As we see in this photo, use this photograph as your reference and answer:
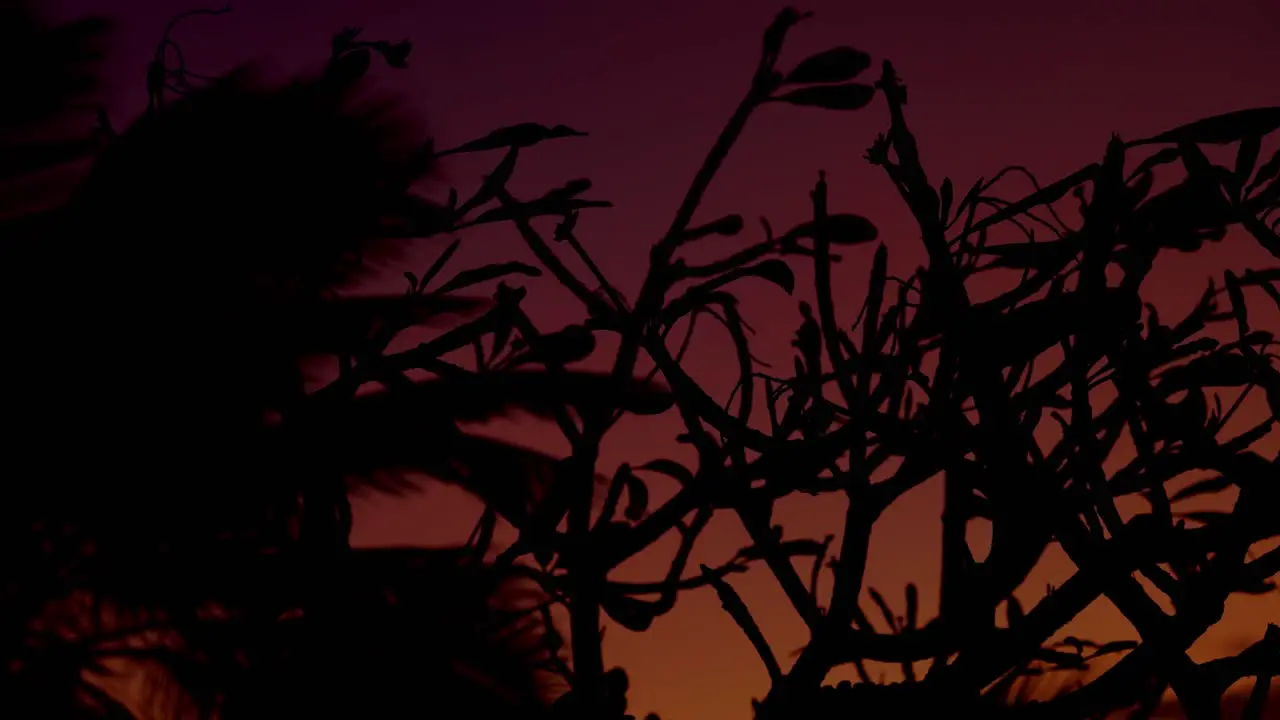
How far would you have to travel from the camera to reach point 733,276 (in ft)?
6.40

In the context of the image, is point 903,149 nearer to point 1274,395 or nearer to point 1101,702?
point 1274,395

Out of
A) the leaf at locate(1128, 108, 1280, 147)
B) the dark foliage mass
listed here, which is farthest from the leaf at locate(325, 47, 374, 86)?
the leaf at locate(1128, 108, 1280, 147)

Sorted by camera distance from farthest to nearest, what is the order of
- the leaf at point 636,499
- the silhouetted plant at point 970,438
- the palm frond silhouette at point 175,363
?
the palm frond silhouette at point 175,363 → the leaf at point 636,499 → the silhouetted plant at point 970,438

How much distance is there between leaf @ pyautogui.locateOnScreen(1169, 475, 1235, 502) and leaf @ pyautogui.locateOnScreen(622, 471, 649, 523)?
2.99 ft

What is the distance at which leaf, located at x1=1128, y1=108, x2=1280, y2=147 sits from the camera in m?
1.72

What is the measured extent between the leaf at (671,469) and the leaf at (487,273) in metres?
0.39

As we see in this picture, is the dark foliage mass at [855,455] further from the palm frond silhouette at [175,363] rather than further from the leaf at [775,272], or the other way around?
the palm frond silhouette at [175,363]

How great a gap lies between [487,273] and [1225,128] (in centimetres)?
114

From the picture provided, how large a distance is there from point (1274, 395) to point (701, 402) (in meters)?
0.87

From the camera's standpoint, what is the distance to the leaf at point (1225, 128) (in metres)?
1.72

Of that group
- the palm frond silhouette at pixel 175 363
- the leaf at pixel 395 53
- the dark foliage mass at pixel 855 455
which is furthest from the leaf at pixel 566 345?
the palm frond silhouette at pixel 175 363

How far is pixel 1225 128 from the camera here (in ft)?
5.75

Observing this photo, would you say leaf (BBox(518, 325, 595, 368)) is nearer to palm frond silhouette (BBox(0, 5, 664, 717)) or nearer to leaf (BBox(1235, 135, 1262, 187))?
leaf (BBox(1235, 135, 1262, 187))

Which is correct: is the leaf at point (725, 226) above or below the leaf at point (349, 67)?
below
